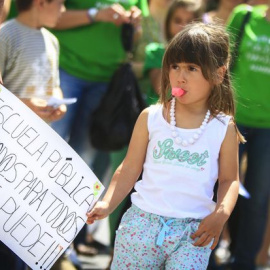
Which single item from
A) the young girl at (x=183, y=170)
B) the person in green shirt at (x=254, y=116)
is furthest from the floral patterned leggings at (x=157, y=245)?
the person in green shirt at (x=254, y=116)

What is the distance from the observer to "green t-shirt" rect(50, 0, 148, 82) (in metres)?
5.35

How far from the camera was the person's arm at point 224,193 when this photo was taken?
10.9ft

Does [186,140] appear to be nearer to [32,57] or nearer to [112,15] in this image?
[32,57]

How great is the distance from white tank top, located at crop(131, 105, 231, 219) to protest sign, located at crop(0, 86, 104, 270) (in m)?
0.26

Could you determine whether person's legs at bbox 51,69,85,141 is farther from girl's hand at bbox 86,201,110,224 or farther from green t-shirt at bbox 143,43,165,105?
Answer: girl's hand at bbox 86,201,110,224

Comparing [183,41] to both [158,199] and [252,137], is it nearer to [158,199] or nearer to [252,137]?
[158,199]

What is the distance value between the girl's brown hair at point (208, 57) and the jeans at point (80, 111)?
6.05 ft

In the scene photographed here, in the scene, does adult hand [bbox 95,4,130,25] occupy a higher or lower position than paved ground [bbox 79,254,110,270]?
higher

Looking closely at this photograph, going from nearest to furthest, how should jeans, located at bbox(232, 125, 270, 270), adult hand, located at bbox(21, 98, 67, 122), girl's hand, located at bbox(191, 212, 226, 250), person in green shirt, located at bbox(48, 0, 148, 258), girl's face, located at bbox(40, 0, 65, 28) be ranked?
girl's hand, located at bbox(191, 212, 226, 250)
adult hand, located at bbox(21, 98, 67, 122)
girl's face, located at bbox(40, 0, 65, 28)
jeans, located at bbox(232, 125, 270, 270)
person in green shirt, located at bbox(48, 0, 148, 258)

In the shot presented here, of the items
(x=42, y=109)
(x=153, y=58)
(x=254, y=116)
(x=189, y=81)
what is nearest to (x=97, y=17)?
(x=153, y=58)

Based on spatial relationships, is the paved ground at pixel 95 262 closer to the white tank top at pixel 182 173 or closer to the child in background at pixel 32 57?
the child in background at pixel 32 57

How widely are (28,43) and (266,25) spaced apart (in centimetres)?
158

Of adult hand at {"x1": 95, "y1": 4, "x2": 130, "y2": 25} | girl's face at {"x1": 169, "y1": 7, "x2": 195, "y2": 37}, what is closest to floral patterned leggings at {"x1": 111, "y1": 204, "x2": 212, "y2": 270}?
adult hand at {"x1": 95, "y1": 4, "x2": 130, "y2": 25}

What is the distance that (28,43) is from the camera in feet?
14.3
